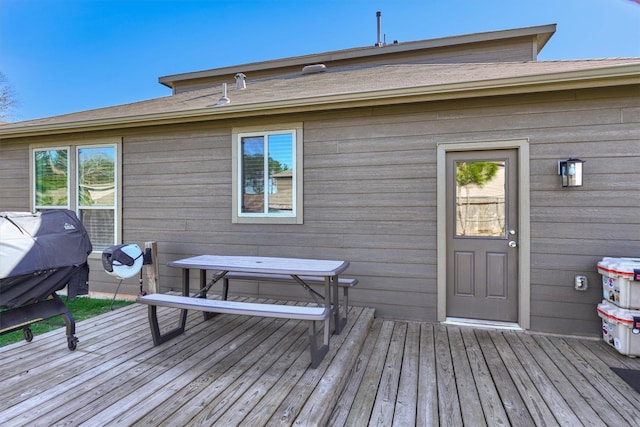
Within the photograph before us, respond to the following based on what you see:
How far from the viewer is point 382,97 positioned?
3.38 m

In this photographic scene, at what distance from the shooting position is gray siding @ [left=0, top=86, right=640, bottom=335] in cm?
305

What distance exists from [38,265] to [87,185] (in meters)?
2.84

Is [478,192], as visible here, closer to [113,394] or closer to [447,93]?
[447,93]

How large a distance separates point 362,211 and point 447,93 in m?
1.51

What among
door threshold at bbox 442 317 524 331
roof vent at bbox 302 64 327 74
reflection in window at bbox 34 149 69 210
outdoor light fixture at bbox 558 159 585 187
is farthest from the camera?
roof vent at bbox 302 64 327 74

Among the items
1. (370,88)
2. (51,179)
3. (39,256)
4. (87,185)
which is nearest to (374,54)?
(370,88)

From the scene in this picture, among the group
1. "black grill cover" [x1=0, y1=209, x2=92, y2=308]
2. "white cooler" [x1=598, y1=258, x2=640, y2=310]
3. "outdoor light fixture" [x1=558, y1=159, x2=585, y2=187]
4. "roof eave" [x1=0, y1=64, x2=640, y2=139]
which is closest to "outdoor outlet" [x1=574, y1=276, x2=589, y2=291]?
"white cooler" [x1=598, y1=258, x2=640, y2=310]

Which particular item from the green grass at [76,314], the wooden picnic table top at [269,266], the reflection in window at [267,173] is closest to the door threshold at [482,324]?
the wooden picnic table top at [269,266]

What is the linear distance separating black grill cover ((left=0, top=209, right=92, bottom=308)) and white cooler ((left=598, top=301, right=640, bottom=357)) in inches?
180

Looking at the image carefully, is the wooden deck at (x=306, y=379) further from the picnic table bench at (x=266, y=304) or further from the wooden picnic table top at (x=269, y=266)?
the wooden picnic table top at (x=269, y=266)

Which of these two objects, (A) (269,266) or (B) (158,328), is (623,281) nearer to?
(A) (269,266)

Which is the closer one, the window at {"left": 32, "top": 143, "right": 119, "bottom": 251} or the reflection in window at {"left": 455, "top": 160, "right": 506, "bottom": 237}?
the reflection in window at {"left": 455, "top": 160, "right": 506, "bottom": 237}

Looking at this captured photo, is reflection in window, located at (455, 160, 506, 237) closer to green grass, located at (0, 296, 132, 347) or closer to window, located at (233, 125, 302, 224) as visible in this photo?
window, located at (233, 125, 302, 224)

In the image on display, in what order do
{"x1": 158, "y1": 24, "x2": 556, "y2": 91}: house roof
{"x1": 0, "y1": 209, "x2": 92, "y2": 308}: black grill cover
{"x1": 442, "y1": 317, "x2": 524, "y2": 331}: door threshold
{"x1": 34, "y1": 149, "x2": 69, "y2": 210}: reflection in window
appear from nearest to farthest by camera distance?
{"x1": 0, "y1": 209, "x2": 92, "y2": 308}: black grill cover < {"x1": 442, "y1": 317, "x2": 524, "y2": 331}: door threshold < {"x1": 34, "y1": 149, "x2": 69, "y2": 210}: reflection in window < {"x1": 158, "y1": 24, "x2": 556, "y2": 91}: house roof
